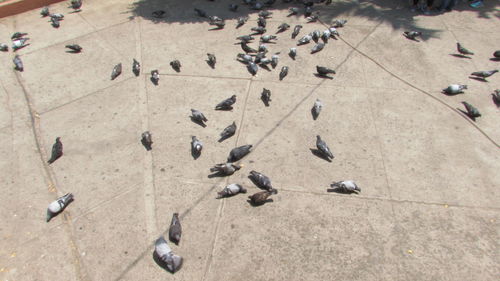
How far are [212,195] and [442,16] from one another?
973 cm

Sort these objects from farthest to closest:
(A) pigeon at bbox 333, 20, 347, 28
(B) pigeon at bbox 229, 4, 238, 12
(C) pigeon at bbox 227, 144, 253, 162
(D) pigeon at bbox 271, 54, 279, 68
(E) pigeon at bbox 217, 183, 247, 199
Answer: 1. (B) pigeon at bbox 229, 4, 238, 12
2. (A) pigeon at bbox 333, 20, 347, 28
3. (D) pigeon at bbox 271, 54, 279, 68
4. (C) pigeon at bbox 227, 144, 253, 162
5. (E) pigeon at bbox 217, 183, 247, 199

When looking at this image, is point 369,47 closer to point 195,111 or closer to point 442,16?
point 442,16

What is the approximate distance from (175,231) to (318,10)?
9144 millimetres

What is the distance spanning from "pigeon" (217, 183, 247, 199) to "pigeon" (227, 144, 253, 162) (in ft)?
2.13

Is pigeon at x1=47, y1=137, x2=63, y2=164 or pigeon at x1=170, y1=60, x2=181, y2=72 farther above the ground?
pigeon at x1=170, y1=60, x2=181, y2=72

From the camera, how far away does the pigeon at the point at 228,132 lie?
254 inches

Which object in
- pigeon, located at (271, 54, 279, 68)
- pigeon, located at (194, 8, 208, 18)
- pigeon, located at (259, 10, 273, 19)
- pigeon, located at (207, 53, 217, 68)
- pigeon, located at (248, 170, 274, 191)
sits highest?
pigeon, located at (259, 10, 273, 19)

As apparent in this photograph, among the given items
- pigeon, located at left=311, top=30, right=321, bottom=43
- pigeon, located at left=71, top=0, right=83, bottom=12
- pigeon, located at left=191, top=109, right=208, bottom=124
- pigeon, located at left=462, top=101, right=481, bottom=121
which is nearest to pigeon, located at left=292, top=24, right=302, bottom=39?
pigeon, located at left=311, top=30, right=321, bottom=43

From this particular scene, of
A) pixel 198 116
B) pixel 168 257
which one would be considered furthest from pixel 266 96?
pixel 168 257

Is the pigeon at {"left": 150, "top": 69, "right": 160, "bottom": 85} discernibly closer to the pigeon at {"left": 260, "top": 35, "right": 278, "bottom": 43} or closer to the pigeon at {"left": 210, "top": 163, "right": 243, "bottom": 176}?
the pigeon at {"left": 260, "top": 35, "right": 278, "bottom": 43}

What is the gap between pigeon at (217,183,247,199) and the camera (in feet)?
17.7

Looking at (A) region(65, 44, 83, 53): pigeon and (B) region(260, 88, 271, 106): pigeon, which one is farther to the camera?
(A) region(65, 44, 83, 53): pigeon

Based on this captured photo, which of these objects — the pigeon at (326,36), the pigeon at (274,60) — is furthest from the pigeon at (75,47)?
the pigeon at (326,36)

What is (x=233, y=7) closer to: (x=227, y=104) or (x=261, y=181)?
(x=227, y=104)
